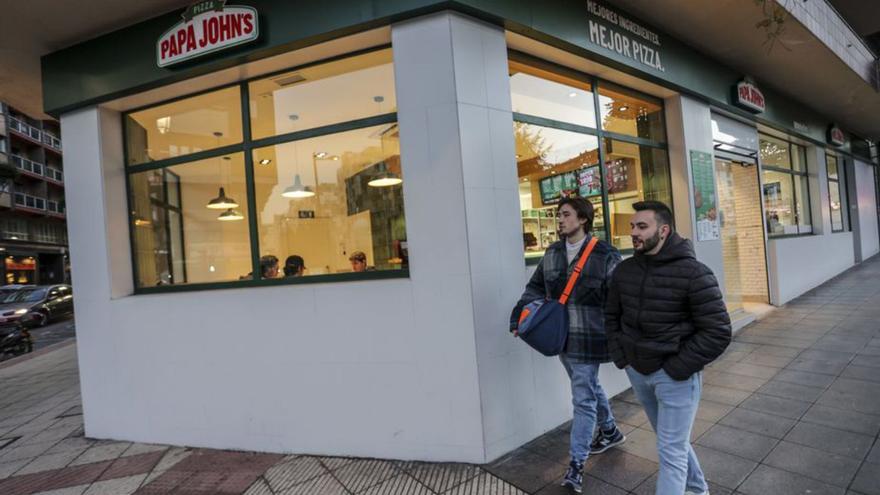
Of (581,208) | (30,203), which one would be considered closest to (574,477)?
(581,208)

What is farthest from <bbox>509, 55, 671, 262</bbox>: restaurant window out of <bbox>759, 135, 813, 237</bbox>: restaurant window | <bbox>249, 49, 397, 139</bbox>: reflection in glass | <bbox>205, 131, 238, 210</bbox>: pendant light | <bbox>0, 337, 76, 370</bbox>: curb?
<bbox>0, 337, 76, 370</bbox>: curb

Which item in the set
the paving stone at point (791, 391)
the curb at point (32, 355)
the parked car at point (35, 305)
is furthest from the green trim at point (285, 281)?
the parked car at point (35, 305)

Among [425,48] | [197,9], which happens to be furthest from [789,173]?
[197,9]

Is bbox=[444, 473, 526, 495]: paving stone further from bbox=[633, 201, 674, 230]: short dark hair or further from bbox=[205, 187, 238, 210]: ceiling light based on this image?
bbox=[205, 187, 238, 210]: ceiling light

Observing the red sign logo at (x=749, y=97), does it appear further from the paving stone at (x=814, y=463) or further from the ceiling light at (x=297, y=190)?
the ceiling light at (x=297, y=190)

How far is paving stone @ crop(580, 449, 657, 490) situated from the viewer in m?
3.14

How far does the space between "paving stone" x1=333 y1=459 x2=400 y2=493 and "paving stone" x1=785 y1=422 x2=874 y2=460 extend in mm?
3119

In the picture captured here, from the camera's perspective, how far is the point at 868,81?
328 inches

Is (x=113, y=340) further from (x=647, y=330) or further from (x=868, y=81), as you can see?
(x=868, y=81)

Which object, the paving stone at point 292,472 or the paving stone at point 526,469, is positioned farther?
the paving stone at point 292,472

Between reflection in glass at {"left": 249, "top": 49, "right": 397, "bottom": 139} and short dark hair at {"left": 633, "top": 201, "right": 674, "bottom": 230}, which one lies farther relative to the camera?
reflection in glass at {"left": 249, "top": 49, "right": 397, "bottom": 139}

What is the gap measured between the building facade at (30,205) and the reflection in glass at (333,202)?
36495 mm

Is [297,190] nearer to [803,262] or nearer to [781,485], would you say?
[781,485]

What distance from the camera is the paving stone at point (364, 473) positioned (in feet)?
11.3
